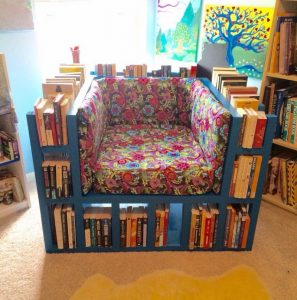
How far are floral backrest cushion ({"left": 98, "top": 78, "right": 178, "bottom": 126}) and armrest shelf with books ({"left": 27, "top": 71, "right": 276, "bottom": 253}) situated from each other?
0.41 meters

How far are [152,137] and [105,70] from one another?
68 cm

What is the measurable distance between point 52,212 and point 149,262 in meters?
0.62

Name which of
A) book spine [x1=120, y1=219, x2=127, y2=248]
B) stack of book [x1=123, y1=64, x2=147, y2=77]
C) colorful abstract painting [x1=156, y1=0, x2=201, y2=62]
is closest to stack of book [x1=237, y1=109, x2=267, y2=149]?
book spine [x1=120, y1=219, x2=127, y2=248]

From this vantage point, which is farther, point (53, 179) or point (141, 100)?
point (141, 100)

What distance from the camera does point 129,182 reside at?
66.6 inches

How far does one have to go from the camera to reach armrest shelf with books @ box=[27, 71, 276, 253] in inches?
65.8

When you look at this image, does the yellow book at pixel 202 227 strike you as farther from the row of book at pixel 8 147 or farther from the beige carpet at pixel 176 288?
the row of book at pixel 8 147

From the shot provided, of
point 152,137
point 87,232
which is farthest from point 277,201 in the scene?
point 87,232

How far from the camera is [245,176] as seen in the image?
1.70 m

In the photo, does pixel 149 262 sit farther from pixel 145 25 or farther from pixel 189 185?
pixel 145 25

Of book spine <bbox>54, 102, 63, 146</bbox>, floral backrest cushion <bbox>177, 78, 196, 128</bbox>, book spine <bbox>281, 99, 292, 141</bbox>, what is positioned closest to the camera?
book spine <bbox>54, 102, 63, 146</bbox>

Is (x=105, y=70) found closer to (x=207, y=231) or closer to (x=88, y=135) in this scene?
(x=88, y=135)

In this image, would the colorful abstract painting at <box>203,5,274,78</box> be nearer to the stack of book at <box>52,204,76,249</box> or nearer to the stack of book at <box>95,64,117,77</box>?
the stack of book at <box>95,64,117,77</box>

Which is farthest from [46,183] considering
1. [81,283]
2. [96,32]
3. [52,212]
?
[96,32]
